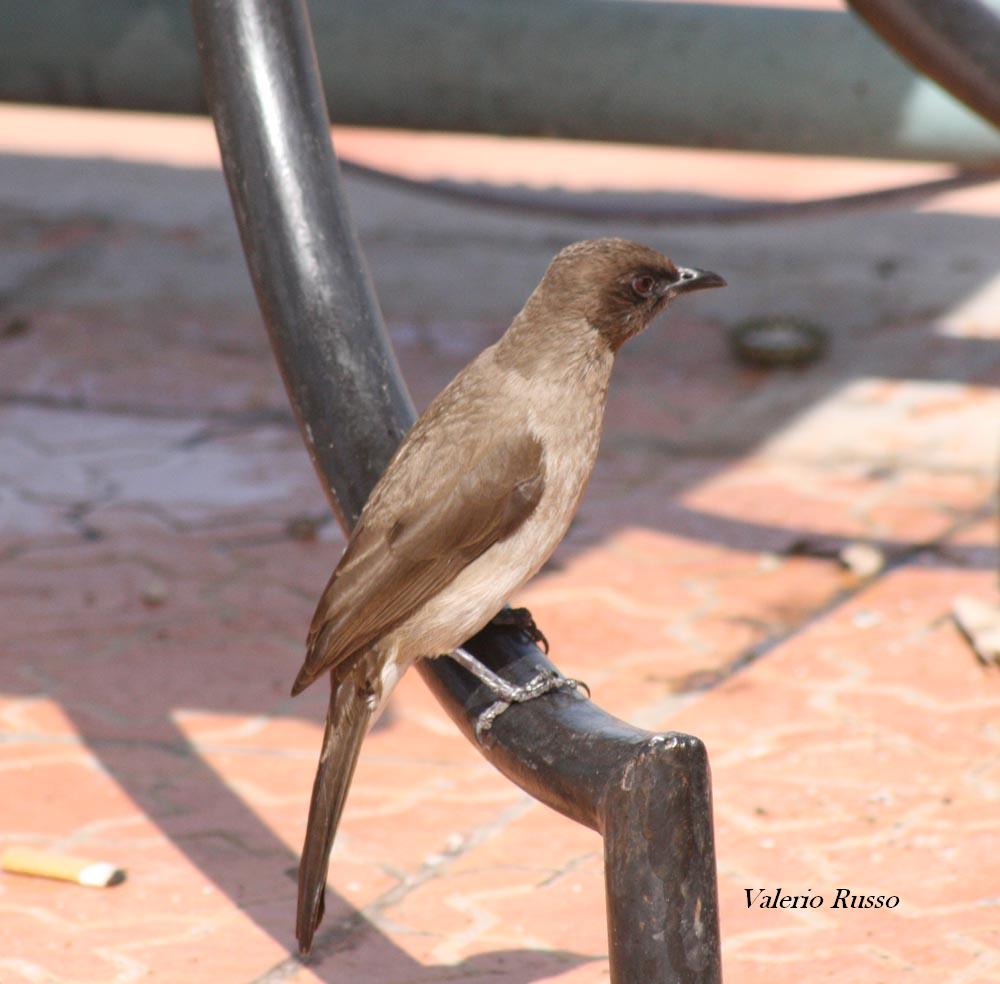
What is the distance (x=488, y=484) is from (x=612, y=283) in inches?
16.0

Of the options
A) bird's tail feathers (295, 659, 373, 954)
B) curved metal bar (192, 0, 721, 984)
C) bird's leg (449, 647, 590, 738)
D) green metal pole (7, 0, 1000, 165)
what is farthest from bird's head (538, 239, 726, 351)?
green metal pole (7, 0, 1000, 165)

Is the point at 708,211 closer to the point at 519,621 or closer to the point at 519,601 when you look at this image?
the point at 519,601

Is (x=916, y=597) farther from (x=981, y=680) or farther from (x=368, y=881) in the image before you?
(x=368, y=881)

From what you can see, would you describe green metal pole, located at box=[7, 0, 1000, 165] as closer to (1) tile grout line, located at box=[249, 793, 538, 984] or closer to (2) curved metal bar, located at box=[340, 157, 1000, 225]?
(2) curved metal bar, located at box=[340, 157, 1000, 225]

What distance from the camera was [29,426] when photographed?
23.1 ft

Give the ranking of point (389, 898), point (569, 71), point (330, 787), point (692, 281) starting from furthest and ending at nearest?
point (569, 71) → point (389, 898) → point (692, 281) → point (330, 787)

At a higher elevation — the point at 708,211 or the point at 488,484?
the point at 488,484

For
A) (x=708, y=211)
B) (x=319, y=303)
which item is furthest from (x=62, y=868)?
(x=708, y=211)

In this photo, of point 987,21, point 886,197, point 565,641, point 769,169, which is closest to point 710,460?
point 886,197

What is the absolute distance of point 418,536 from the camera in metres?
3.16

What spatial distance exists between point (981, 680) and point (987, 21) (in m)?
1.70

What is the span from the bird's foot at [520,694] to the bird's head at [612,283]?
0.91 m

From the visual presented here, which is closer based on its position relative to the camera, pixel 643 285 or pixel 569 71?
pixel 643 285

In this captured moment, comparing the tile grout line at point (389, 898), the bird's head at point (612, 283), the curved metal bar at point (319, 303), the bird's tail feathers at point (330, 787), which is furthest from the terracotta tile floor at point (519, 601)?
the bird's head at point (612, 283)
